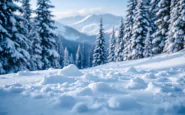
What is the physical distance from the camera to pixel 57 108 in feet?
8.20

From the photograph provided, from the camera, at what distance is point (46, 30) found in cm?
1600

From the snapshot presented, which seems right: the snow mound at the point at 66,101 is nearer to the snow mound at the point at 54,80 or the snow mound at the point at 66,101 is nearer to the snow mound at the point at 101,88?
the snow mound at the point at 101,88

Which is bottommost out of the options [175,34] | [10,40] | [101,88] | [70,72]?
[101,88]

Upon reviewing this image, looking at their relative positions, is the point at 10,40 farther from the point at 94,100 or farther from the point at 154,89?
the point at 154,89

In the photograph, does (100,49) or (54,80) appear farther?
(100,49)

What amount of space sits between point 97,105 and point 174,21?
16.8 meters

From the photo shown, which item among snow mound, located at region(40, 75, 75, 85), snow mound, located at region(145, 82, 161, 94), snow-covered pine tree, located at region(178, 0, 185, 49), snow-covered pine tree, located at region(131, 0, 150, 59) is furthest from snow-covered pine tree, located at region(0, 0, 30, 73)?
snow-covered pine tree, located at region(131, 0, 150, 59)

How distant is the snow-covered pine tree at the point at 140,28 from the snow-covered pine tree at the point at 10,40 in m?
Answer: 16.2

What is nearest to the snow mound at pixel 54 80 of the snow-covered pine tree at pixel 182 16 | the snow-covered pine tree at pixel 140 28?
the snow-covered pine tree at pixel 182 16

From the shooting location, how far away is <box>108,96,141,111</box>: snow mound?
251 centimetres

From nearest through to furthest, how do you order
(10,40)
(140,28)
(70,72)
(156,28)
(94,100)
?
(94,100)
(70,72)
(10,40)
(140,28)
(156,28)

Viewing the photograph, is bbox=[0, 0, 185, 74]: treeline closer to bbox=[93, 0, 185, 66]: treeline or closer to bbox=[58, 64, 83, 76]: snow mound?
bbox=[93, 0, 185, 66]: treeline

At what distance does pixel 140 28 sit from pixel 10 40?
17684mm

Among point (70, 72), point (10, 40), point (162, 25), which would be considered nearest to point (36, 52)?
point (10, 40)
